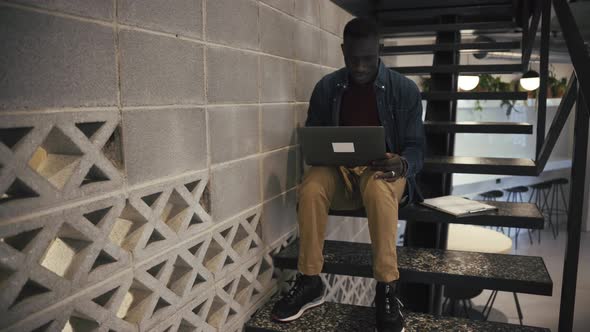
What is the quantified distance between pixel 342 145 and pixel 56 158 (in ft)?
3.32

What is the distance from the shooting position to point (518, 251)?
21.5 ft

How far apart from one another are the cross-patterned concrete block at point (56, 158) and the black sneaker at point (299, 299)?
0.86 m

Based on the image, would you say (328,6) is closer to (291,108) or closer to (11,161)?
(291,108)

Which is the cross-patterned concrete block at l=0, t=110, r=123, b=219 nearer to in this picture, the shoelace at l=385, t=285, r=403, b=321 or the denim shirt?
the shoelace at l=385, t=285, r=403, b=321

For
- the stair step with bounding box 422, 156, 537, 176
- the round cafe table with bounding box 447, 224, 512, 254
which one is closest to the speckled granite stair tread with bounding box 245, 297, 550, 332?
the stair step with bounding box 422, 156, 537, 176

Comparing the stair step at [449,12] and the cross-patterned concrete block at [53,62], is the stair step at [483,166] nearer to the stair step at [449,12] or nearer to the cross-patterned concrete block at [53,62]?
the stair step at [449,12]

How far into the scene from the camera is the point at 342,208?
1.97 m

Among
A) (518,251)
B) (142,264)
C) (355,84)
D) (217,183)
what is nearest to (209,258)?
(217,183)

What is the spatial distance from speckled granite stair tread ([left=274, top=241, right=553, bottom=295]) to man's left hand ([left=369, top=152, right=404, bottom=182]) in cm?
35

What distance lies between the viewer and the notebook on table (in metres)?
1.91

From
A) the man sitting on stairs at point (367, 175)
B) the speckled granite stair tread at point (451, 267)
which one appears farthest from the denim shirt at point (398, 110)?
the speckled granite stair tread at point (451, 267)

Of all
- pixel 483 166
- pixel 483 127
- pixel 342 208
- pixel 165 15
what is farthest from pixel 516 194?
pixel 165 15

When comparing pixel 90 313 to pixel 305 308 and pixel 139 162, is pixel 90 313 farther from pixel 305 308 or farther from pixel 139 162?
pixel 305 308

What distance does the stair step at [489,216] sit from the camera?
187 centimetres
